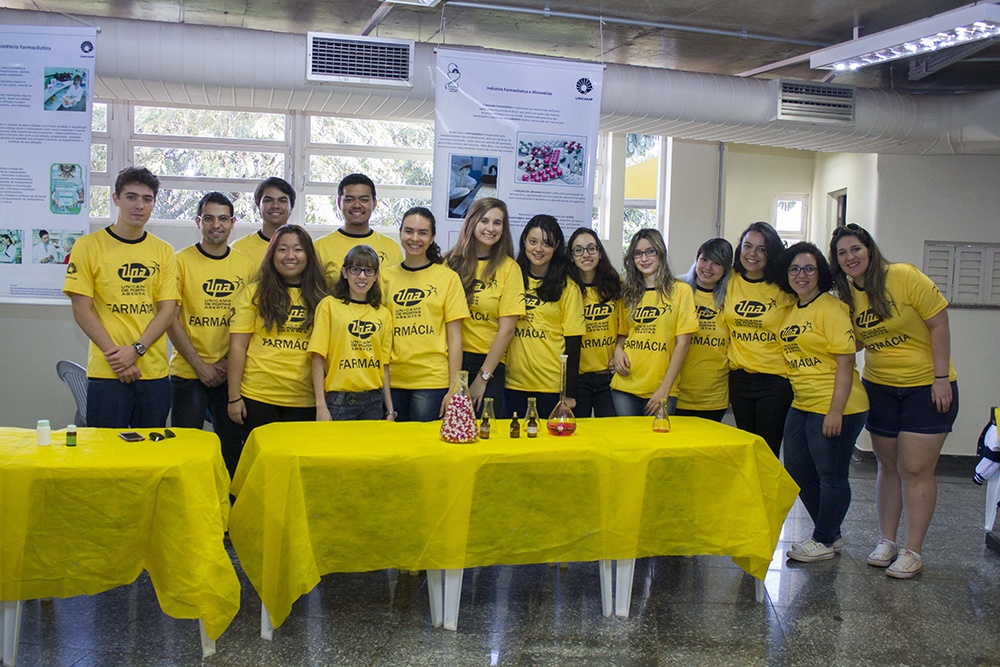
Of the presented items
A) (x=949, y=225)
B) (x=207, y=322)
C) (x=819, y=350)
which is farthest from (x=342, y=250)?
(x=949, y=225)

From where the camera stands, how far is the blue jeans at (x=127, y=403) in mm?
3467

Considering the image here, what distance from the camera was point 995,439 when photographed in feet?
14.6

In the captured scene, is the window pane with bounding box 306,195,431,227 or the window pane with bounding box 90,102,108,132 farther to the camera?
the window pane with bounding box 306,195,431,227

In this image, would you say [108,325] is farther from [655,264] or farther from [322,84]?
[655,264]

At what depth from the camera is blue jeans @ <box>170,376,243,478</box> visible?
3.69 m

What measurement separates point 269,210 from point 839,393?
2624mm

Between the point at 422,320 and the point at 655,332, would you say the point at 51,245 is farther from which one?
the point at 655,332

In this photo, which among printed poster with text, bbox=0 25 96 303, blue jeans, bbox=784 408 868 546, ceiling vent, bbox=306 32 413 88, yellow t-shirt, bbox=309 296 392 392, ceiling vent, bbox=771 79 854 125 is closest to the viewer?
yellow t-shirt, bbox=309 296 392 392

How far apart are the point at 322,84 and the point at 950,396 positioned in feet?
11.1

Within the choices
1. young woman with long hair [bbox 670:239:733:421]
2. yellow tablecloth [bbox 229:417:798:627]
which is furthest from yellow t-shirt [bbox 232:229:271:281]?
young woman with long hair [bbox 670:239:733:421]

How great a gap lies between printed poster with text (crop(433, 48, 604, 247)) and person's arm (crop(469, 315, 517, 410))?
1110 millimetres

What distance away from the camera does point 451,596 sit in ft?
9.71

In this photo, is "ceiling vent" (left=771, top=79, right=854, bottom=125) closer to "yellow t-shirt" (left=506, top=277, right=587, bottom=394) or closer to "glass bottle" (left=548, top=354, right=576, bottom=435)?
"yellow t-shirt" (left=506, top=277, right=587, bottom=394)

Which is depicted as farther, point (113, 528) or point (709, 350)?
point (709, 350)
